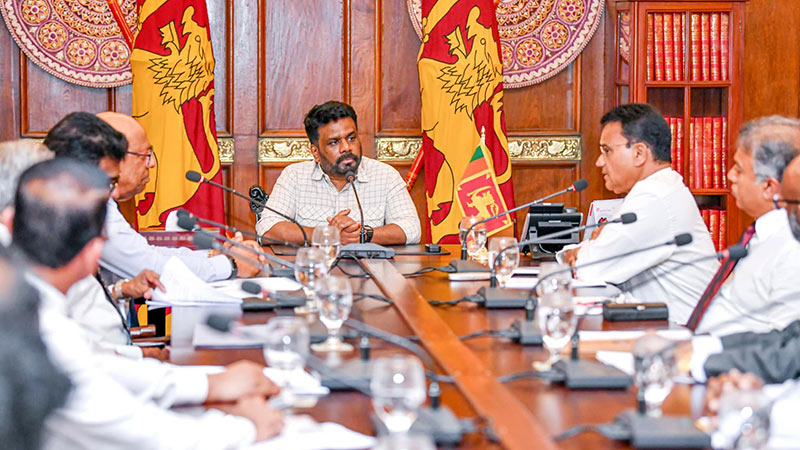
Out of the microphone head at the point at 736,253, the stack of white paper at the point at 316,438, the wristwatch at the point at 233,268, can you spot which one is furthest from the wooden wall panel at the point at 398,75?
the stack of white paper at the point at 316,438

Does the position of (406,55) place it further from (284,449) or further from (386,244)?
(284,449)

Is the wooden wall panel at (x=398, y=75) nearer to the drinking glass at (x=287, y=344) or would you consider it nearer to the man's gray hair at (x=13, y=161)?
the man's gray hair at (x=13, y=161)

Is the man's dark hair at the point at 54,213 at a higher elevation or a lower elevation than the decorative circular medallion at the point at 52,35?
lower

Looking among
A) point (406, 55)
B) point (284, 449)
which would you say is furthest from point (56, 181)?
point (406, 55)

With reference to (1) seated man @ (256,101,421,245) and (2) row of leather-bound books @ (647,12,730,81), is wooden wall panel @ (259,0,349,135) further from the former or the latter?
(2) row of leather-bound books @ (647,12,730,81)

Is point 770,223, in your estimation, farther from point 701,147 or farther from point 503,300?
point 701,147

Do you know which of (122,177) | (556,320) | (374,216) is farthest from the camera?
(374,216)

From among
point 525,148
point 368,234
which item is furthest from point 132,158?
point 525,148

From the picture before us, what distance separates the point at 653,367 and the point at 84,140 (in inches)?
68.8

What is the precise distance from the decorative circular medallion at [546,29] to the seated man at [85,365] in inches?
168

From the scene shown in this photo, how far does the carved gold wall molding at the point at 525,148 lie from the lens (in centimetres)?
557

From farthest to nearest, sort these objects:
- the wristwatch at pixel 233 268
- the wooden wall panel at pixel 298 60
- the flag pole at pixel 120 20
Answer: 1. the wooden wall panel at pixel 298 60
2. the flag pole at pixel 120 20
3. the wristwatch at pixel 233 268

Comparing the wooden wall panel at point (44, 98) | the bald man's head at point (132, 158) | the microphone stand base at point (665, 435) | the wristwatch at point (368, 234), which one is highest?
the wooden wall panel at point (44, 98)

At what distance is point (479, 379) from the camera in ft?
5.59
